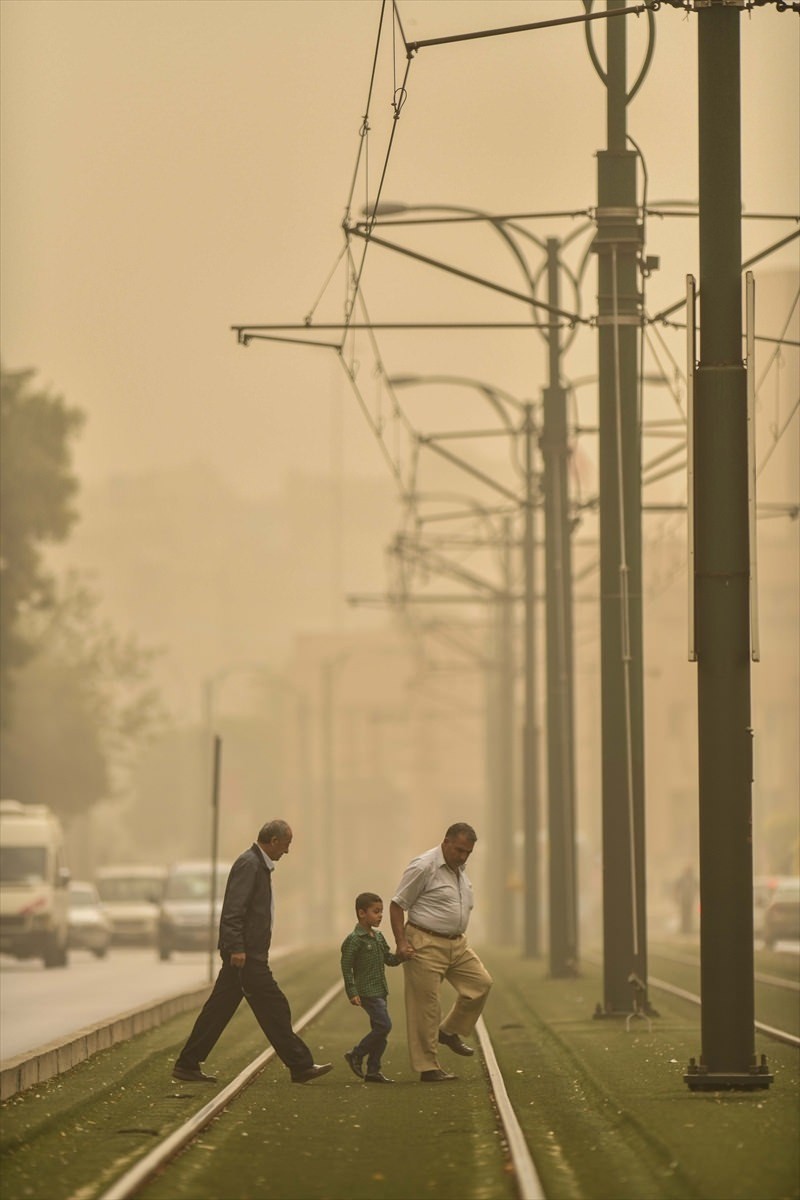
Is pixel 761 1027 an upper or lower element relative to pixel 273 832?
lower

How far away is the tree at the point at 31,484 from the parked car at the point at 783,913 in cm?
2261

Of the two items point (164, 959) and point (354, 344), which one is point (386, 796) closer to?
point (164, 959)

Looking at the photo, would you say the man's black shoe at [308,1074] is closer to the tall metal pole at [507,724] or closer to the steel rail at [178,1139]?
the steel rail at [178,1139]

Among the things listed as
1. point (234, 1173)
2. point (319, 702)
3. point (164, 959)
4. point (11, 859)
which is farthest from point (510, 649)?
point (319, 702)

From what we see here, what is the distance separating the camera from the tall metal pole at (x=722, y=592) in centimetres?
1538

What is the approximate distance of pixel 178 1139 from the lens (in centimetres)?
1298

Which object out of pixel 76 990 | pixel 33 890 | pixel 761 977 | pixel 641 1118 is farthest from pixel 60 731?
pixel 641 1118

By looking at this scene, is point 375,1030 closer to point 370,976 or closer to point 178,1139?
point 370,976

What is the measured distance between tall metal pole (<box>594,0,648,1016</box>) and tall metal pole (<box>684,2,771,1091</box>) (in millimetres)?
8727

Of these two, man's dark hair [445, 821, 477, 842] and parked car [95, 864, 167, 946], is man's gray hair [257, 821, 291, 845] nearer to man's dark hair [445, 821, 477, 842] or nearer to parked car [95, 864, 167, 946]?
man's dark hair [445, 821, 477, 842]

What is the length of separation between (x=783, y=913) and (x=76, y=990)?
19483 millimetres

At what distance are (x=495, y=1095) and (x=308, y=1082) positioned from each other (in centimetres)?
181

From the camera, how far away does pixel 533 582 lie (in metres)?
46.8

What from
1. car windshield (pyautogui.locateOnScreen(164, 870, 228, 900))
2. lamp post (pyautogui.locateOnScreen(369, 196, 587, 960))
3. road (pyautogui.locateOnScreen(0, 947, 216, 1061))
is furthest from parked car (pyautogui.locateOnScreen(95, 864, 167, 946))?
lamp post (pyautogui.locateOnScreen(369, 196, 587, 960))
